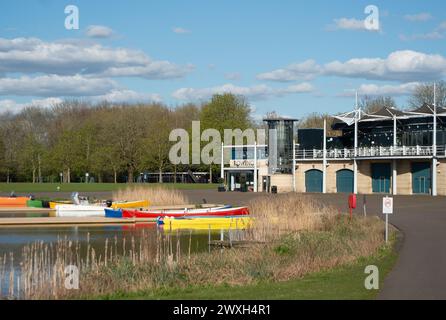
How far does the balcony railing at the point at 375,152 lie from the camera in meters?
61.1

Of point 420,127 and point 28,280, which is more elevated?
point 420,127

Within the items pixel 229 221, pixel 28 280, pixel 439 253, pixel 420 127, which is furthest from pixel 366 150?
pixel 28 280

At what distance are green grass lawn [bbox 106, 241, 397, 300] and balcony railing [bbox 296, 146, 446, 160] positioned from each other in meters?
45.4

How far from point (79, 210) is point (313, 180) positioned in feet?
A: 106

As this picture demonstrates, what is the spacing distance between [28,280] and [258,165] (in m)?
63.6

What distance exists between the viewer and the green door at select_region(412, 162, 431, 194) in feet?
203

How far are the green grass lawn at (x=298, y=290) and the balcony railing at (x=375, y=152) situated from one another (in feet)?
149

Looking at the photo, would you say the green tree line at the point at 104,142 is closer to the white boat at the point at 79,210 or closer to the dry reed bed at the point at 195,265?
the white boat at the point at 79,210

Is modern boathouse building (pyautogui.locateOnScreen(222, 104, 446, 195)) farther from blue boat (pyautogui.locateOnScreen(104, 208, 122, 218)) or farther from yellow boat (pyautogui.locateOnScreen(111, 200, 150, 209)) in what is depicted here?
blue boat (pyautogui.locateOnScreen(104, 208, 122, 218))

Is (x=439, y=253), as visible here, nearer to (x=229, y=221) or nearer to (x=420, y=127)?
(x=229, y=221)

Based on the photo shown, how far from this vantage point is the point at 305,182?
238ft

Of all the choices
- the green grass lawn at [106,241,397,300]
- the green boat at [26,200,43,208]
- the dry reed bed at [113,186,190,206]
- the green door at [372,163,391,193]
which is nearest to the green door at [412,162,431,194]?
the green door at [372,163,391,193]

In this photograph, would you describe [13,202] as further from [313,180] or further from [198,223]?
[313,180]

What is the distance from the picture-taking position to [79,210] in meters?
46.1
